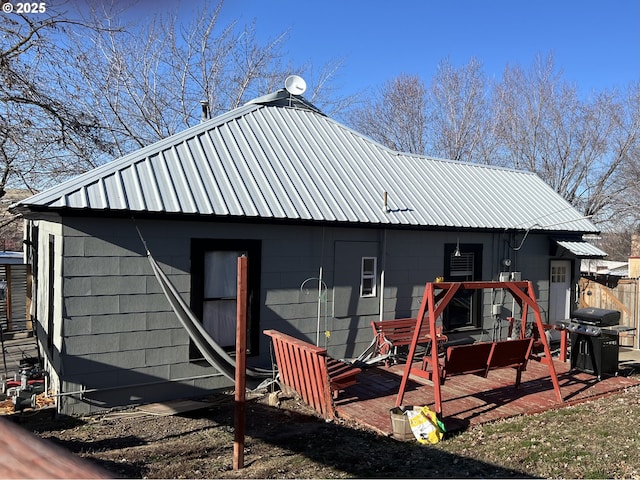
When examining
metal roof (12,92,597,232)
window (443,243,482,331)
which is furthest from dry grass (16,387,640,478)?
window (443,243,482,331)

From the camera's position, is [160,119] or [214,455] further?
[160,119]

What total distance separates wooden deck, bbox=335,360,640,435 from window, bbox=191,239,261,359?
82.0 inches

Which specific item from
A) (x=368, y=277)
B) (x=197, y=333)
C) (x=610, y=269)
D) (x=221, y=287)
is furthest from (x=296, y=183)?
(x=610, y=269)

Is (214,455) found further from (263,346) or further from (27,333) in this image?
(27,333)

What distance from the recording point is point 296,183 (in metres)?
9.44

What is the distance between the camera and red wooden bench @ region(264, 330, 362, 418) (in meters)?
6.87

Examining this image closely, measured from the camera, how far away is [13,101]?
41.4 feet

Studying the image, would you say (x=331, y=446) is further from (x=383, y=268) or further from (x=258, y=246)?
(x=383, y=268)

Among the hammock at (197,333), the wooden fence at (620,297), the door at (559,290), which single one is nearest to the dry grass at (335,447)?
the hammock at (197,333)

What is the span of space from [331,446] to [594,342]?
5.96 m

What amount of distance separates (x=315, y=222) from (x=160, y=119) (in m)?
14.9

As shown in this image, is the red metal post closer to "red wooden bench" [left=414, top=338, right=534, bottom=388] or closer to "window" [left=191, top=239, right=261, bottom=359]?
"window" [left=191, top=239, right=261, bottom=359]

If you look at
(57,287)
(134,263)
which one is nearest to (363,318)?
(134,263)

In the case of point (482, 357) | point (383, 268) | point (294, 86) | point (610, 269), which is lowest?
point (610, 269)
